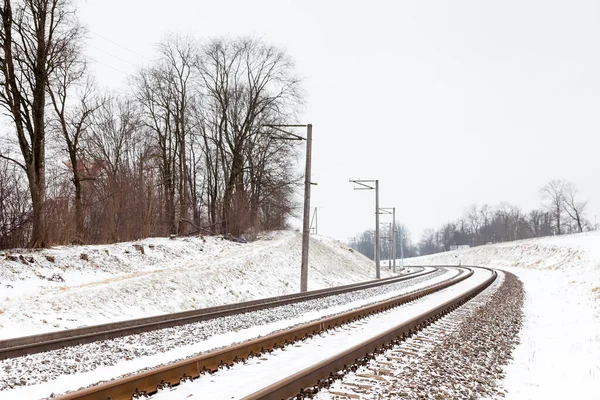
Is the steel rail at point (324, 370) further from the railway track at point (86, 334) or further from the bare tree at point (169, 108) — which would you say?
the bare tree at point (169, 108)

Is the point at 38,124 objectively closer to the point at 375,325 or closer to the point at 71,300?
the point at 71,300

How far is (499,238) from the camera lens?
15525cm

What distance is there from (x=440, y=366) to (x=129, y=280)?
11.7m

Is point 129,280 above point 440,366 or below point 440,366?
above

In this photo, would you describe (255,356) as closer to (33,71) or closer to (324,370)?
(324,370)

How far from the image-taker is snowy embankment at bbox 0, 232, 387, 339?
37.8 feet

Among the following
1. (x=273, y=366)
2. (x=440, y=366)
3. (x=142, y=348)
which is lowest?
(x=142, y=348)

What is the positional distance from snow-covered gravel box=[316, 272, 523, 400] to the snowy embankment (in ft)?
24.8

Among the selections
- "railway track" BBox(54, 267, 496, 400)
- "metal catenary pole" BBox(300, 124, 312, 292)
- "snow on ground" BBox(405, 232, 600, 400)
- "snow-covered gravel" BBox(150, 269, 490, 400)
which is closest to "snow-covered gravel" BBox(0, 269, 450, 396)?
"railway track" BBox(54, 267, 496, 400)

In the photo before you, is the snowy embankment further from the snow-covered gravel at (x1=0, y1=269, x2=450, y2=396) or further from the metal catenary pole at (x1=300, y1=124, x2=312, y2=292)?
the snow-covered gravel at (x1=0, y1=269, x2=450, y2=396)

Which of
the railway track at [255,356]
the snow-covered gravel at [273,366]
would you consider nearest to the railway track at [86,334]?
the railway track at [255,356]

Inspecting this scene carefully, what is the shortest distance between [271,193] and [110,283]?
26556mm

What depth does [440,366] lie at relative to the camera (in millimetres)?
6570

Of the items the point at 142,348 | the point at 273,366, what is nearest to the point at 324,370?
the point at 273,366
